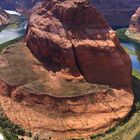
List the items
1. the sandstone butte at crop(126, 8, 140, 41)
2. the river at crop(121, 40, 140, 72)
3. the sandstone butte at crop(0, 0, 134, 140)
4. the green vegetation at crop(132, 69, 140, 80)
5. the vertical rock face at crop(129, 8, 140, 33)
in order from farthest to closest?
the vertical rock face at crop(129, 8, 140, 33)
the sandstone butte at crop(126, 8, 140, 41)
the river at crop(121, 40, 140, 72)
the green vegetation at crop(132, 69, 140, 80)
the sandstone butte at crop(0, 0, 134, 140)

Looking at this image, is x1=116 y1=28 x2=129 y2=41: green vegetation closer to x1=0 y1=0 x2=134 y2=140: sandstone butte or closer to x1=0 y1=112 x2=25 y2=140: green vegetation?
x1=0 y1=0 x2=134 y2=140: sandstone butte

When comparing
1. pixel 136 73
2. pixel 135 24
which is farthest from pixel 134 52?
pixel 135 24

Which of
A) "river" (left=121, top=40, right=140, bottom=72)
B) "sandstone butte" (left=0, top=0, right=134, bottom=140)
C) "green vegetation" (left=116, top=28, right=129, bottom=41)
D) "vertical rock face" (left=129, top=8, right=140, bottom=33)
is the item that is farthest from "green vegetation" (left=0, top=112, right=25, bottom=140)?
"vertical rock face" (left=129, top=8, right=140, bottom=33)

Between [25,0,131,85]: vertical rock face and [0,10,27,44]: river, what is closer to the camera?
[25,0,131,85]: vertical rock face

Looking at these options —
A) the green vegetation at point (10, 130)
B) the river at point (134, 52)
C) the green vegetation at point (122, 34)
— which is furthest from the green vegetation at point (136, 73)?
the green vegetation at point (122, 34)

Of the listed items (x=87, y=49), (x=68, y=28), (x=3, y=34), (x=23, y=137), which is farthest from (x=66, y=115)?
(x=3, y=34)

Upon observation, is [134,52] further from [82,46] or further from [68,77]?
[68,77]

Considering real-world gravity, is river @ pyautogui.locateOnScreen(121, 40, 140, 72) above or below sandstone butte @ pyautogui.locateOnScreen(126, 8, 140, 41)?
above

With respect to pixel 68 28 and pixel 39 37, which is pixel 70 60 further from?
pixel 39 37
